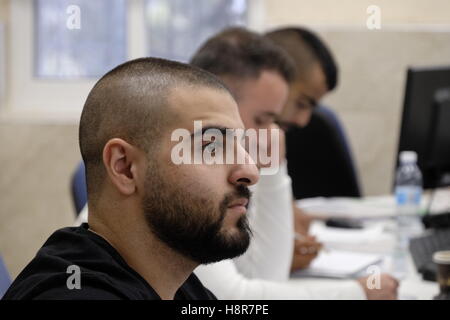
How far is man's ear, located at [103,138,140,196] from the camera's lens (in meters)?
0.88

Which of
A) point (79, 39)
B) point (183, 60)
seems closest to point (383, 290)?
A: point (183, 60)

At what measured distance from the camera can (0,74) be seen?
308 centimetres

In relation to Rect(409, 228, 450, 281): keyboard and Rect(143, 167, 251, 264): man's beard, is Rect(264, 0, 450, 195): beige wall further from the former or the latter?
Rect(143, 167, 251, 264): man's beard

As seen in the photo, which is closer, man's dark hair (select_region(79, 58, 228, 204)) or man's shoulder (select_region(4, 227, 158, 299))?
man's shoulder (select_region(4, 227, 158, 299))

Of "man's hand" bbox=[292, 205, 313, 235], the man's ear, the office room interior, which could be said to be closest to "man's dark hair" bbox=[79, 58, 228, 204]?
the man's ear

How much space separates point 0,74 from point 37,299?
2.47 m

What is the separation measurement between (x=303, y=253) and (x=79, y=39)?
1562mm

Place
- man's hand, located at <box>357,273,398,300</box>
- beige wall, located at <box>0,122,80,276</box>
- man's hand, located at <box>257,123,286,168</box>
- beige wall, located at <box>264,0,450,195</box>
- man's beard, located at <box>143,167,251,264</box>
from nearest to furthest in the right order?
1. man's beard, located at <box>143,167,251,264</box>
2. man's hand, located at <box>357,273,398,300</box>
3. man's hand, located at <box>257,123,286,168</box>
4. beige wall, located at <box>0,122,80,276</box>
5. beige wall, located at <box>264,0,450,195</box>

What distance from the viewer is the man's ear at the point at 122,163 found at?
0.88 meters

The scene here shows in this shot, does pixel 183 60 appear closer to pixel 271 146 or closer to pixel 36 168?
pixel 36 168

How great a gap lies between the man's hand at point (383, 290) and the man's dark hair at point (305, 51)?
2.48 feet

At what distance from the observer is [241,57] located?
1.66 meters

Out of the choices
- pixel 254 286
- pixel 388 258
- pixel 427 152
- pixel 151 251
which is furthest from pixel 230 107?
pixel 427 152

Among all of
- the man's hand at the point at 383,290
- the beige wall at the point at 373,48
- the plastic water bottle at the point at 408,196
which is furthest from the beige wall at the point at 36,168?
the man's hand at the point at 383,290
